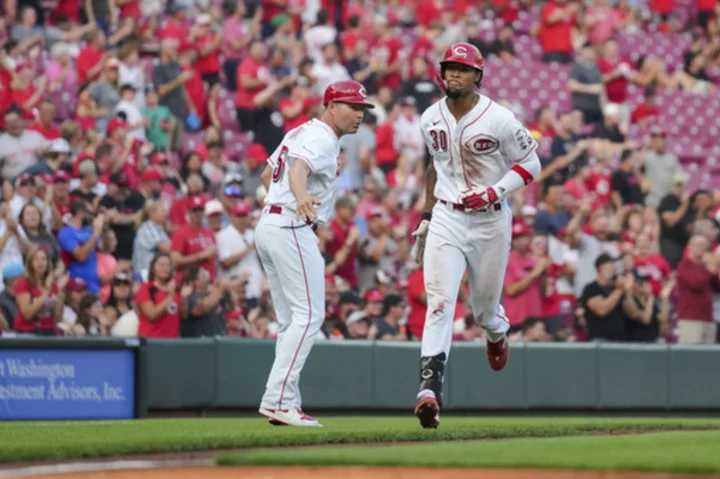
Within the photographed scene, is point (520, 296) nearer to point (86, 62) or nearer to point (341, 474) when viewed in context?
point (86, 62)

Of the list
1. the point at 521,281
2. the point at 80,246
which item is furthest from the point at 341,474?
the point at 521,281

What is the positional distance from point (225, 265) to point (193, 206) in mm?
720

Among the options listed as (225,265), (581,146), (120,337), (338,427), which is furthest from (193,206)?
(581,146)

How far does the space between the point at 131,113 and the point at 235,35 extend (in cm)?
319

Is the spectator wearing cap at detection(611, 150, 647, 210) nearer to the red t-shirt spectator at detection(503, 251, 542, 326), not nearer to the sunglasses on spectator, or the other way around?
the red t-shirt spectator at detection(503, 251, 542, 326)

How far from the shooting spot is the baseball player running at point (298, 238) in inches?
339

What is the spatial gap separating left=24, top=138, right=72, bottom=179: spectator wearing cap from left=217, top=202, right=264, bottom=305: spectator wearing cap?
1.76 m

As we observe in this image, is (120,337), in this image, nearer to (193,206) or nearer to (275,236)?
(193,206)

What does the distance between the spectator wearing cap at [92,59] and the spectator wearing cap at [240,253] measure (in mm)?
3169

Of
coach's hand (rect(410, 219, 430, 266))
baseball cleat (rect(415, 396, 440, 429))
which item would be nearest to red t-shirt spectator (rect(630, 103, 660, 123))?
coach's hand (rect(410, 219, 430, 266))

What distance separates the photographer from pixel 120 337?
450 inches

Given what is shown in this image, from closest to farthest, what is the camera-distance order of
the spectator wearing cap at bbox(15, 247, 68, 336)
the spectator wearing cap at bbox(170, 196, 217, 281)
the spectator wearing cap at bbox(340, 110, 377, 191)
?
the spectator wearing cap at bbox(15, 247, 68, 336) < the spectator wearing cap at bbox(170, 196, 217, 281) < the spectator wearing cap at bbox(340, 110, 377, 191)

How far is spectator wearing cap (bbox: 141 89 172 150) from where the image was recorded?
15.6 metres

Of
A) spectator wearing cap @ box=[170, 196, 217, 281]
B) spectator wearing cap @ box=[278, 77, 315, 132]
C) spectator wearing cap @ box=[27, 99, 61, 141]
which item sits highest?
spectator wearing cap @ box=[278, 77, 315, 132]
